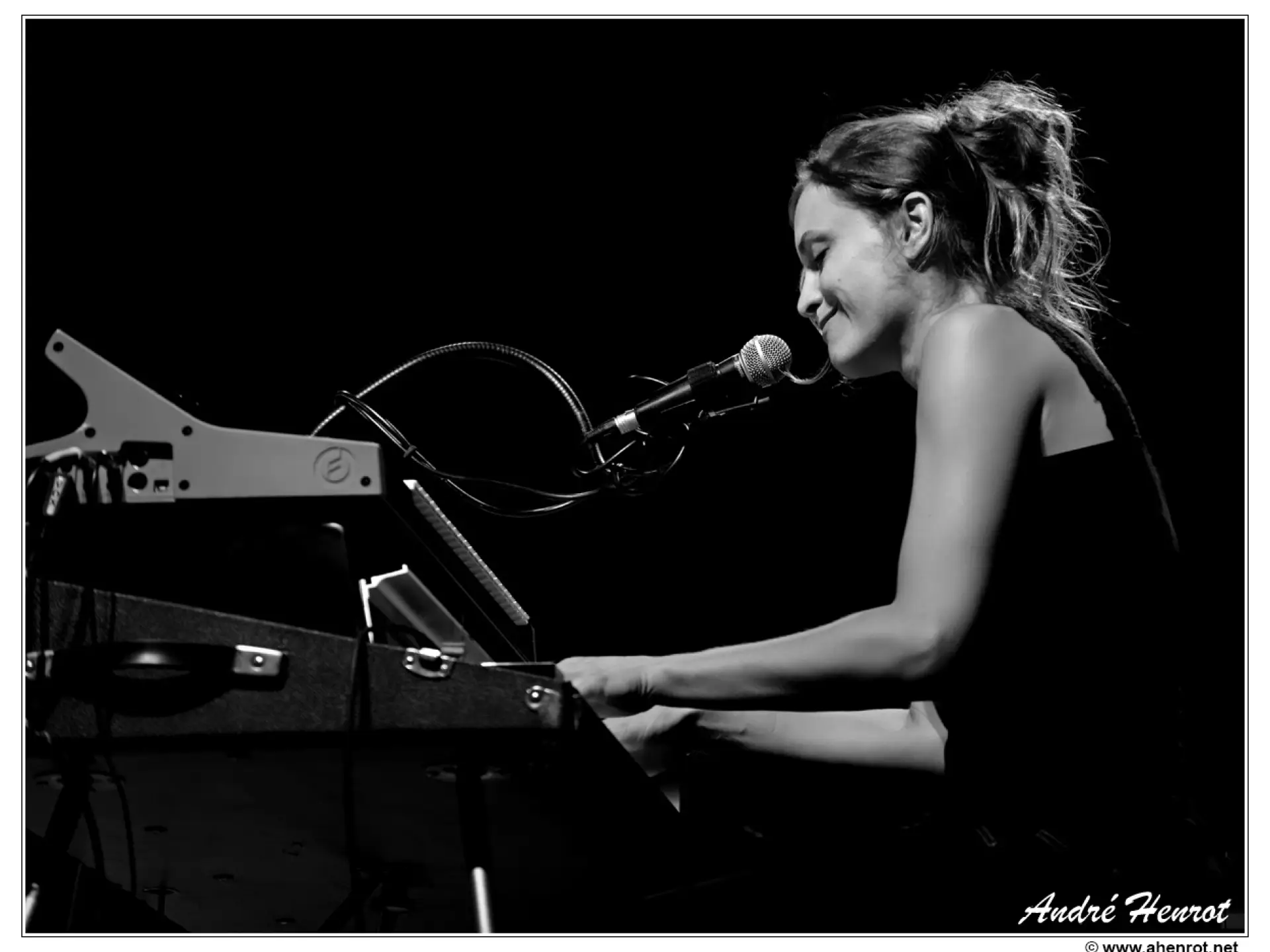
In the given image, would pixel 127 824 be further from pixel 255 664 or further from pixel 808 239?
pixel 808 239

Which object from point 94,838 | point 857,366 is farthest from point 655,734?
point 94,838

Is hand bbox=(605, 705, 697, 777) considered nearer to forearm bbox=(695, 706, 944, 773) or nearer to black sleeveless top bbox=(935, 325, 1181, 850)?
forearm bbox=(695, 706, 944, 773)

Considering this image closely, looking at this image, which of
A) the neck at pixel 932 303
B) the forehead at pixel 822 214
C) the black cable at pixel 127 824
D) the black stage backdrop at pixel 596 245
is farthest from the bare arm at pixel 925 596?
the black stage backdrop at pixel 596 245

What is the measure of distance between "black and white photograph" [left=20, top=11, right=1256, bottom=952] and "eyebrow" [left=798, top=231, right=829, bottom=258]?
0.01 metres

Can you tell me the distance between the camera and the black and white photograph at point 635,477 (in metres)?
1.19

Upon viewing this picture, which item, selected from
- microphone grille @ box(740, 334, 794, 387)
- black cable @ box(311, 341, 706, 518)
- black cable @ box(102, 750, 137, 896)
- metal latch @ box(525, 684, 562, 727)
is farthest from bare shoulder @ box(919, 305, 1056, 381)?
black cable @ box(102, 750, 137, 896)

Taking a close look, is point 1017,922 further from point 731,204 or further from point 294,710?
point 731,204

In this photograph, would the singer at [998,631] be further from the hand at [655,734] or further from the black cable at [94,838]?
the black cable at [94,838]

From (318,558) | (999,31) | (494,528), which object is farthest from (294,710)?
(999,31)

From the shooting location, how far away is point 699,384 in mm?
1787

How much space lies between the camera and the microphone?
1783mm

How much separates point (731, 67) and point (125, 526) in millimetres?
2001

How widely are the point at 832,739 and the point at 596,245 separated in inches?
57.1

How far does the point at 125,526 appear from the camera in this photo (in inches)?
49.5
